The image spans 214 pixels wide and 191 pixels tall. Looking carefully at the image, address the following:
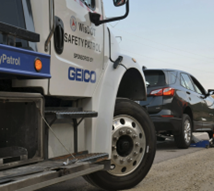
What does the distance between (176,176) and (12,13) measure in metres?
3.18

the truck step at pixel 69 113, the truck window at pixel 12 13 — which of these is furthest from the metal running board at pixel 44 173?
the truck window at pixel 12 13

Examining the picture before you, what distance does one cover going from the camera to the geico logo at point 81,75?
11.2 feet

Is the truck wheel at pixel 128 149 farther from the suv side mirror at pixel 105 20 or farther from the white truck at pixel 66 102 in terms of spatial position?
the suv side mirror at pixel 105 20

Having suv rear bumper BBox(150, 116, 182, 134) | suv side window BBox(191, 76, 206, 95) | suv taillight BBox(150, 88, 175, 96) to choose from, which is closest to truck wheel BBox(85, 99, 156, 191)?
suv rear bumper BBox(150, 116, 182, 134)

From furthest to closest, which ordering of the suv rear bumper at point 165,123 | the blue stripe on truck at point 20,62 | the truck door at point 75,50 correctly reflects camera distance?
the suv rear bumper at point 165,123 < the truck door at point 75,50 < the blue stripe on truck at point 20,62

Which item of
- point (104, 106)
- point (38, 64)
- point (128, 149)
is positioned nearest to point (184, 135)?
point (128, 149)

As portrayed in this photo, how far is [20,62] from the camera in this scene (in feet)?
7.75

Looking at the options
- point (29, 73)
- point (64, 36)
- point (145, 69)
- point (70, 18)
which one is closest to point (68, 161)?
point (29, 73)

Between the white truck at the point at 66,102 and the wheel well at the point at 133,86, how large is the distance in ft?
0.04

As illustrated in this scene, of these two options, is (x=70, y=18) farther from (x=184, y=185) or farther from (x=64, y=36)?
(x=184, y=185)

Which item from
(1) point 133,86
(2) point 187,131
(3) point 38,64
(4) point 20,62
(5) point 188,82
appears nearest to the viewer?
(4) point 20,62

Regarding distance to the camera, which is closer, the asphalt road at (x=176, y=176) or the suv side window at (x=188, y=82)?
the asphalt road at (x=176, y=176)

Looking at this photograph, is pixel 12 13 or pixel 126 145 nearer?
pixel 12 13

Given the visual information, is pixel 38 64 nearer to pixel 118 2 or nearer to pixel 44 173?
pixel 44 173
